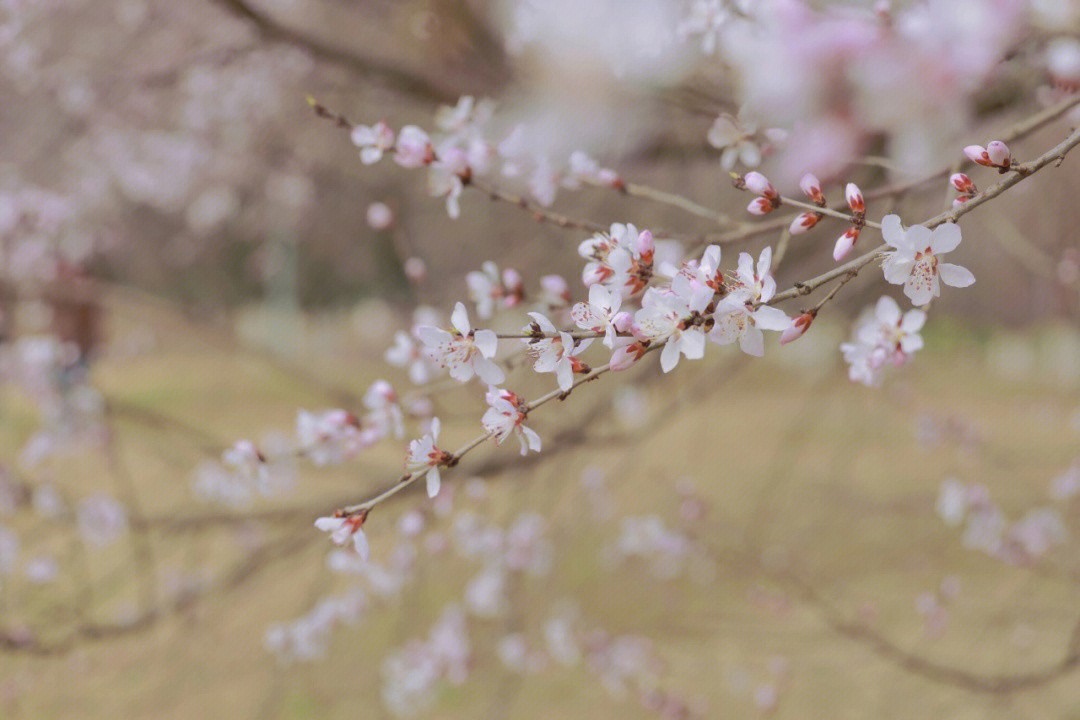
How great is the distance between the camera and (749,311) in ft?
2.02

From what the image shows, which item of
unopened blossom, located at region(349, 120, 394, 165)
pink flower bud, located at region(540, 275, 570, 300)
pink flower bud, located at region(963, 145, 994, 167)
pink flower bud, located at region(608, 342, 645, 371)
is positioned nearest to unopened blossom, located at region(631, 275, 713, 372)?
pink flower bud, located at region(608, 342, 645, 371)

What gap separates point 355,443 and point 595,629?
243 cm

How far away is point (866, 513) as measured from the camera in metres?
4.50

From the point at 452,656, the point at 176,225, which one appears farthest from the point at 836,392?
the point at 176,225

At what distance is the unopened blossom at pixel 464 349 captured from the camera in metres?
0.72

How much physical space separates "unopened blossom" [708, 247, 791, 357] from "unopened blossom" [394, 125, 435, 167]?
0.57 meters

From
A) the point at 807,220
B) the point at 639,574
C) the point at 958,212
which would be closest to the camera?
the point at 958,212

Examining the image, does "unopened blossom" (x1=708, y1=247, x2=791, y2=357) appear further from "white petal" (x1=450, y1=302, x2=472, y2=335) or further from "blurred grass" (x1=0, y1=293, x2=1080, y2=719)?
"blurred grass" (x1=0, y1=293, x2=1080, y2=719)

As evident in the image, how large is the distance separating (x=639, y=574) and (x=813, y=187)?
11.8 feet

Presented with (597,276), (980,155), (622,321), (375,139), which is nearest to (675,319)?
(622,321)

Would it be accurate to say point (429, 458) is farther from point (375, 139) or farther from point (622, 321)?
point (375, 139)

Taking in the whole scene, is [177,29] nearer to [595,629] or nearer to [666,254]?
[595,629]

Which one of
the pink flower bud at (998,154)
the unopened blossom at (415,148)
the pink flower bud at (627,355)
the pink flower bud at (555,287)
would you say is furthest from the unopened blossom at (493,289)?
the pink flower bud at (998,154)

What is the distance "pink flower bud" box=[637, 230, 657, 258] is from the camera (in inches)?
28.4
